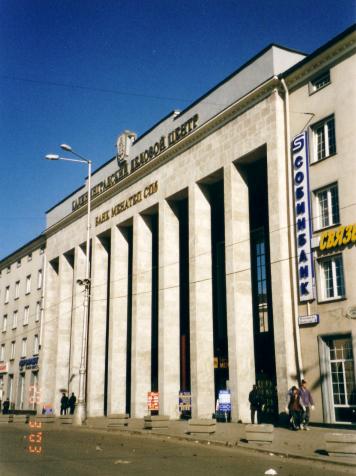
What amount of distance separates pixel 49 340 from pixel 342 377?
30.2 metres

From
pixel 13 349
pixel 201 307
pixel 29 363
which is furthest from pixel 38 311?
pixel 201 307

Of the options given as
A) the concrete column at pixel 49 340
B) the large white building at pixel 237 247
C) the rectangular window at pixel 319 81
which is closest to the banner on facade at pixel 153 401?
the large white building at pixel 237 247

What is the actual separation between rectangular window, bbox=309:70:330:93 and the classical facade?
31243 mm

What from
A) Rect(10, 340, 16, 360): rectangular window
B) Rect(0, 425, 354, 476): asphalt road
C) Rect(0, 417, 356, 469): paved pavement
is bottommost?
Rect(0, 425, 354, 476): asphalt road

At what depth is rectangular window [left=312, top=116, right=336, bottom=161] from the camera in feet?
77.5

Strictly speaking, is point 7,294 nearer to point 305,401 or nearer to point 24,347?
point 24,347

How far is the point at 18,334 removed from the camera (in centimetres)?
5353

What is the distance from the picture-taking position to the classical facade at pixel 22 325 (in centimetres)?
4922

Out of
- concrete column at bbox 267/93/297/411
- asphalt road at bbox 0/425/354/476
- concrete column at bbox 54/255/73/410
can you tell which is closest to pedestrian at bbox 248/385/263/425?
concrete column at bbox 267/93/297/411

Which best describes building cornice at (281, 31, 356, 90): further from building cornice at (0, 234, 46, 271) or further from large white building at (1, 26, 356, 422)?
building cornice at (0, 234, 46, 271)

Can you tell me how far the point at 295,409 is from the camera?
20719 millimetres

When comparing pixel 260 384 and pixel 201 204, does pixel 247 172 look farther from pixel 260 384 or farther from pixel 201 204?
pixel 260 384

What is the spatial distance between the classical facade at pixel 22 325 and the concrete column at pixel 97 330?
32.1ft

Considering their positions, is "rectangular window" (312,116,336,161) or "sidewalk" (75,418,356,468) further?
"rectangular window" (312,116,336,161)
